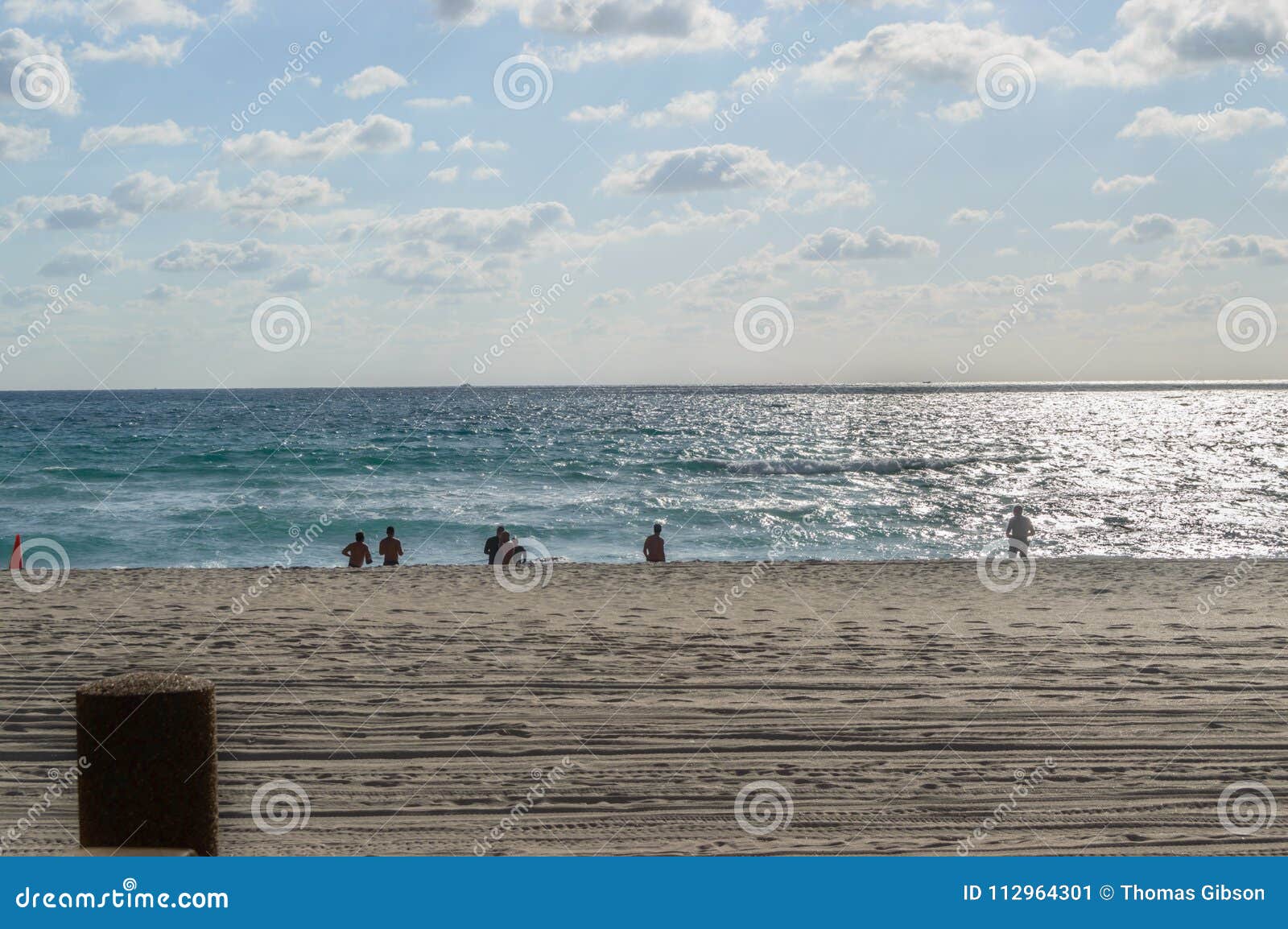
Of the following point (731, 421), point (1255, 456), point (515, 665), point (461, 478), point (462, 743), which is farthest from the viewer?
point (731, 421)

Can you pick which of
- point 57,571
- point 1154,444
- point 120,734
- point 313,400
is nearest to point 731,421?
point 1154,444

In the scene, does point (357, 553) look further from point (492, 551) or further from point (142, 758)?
point (142, 758)

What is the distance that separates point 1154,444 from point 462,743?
60.0 metres

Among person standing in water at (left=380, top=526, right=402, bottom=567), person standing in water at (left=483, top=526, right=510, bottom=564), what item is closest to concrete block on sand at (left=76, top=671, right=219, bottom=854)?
person standing in water at (left=380, top=526, right=402, bottom=567)

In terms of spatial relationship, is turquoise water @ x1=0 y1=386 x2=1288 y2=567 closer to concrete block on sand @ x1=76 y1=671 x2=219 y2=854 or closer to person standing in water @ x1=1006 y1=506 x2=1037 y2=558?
person standing in water @ x1=1006 y1=506 x2=1037 y2=558

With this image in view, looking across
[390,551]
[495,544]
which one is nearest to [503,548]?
[495,544]

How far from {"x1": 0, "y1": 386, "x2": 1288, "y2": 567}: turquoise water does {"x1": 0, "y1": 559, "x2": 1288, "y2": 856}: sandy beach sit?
38.0ft

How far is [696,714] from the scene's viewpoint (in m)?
8.00

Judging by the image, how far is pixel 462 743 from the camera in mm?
7324

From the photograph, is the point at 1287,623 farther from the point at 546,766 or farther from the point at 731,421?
the point at 731,421

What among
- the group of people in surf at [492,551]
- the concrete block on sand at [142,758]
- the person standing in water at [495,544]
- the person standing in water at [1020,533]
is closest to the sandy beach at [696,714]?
the concrete block on sand at [142,758]

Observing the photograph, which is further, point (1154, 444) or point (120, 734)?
point (1154, 444)

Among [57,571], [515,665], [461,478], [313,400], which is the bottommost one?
[515,665]

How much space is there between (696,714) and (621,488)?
28.0m
